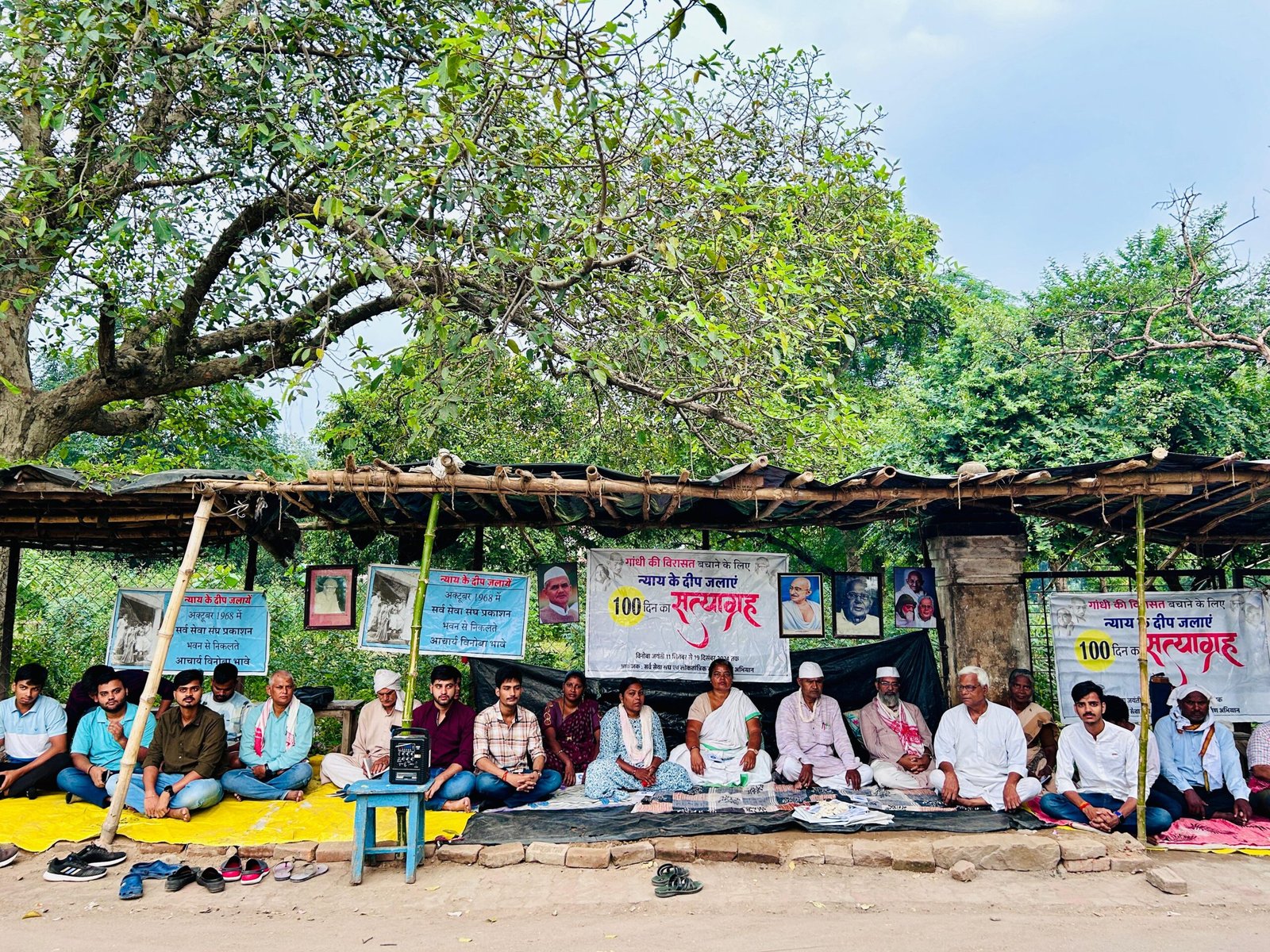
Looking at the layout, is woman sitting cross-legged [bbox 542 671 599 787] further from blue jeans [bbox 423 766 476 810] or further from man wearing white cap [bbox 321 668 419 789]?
man wearing white cap [bbox 321 668 419 789]

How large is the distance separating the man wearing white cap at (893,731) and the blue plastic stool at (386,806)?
11.7 feet

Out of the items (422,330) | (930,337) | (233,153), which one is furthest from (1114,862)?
(930,337)

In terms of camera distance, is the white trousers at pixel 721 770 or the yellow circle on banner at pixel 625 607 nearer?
the white trousers at pixel 721 770

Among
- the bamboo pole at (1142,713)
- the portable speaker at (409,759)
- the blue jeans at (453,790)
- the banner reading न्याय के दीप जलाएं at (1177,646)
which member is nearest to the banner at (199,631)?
the blue jeans at (453,790)

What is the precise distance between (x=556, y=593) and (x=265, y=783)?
8.37 ft

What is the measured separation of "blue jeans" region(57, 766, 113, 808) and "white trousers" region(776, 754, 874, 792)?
4.92m

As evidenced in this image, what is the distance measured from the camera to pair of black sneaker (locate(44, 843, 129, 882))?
16.6ft

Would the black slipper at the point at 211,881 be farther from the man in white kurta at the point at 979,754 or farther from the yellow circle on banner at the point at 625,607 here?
the man in white kurta at the point at 979,754

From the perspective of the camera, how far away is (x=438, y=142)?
249 inches

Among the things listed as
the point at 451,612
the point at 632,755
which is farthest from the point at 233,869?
the point at 632,755

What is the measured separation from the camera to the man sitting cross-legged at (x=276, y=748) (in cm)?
639

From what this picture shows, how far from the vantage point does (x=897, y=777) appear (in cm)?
670

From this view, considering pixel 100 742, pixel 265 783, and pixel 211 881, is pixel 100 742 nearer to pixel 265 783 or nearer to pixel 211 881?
pixel 265 783

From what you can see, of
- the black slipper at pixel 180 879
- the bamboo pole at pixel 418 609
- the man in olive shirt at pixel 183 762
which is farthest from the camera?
the man in olive shirt at pixel 183 762
